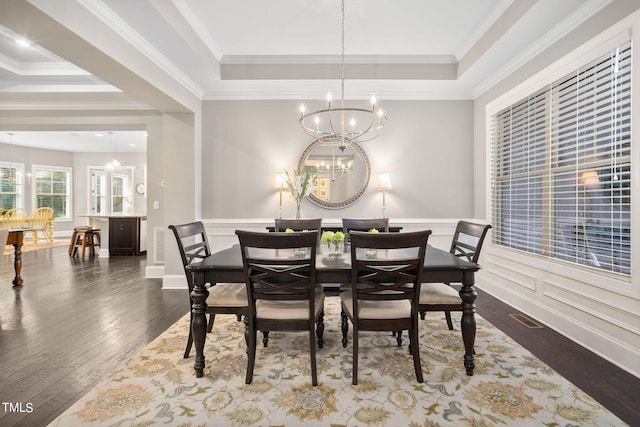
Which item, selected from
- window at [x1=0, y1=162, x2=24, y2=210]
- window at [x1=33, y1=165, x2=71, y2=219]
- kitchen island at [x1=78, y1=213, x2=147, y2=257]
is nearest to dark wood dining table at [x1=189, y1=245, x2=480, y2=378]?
kitchen island at [x1=78, y1=213, x2=147, y2=257]

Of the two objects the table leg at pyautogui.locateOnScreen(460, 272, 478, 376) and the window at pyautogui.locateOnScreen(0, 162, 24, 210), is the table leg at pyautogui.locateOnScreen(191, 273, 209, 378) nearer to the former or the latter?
the table leg at pyautogui.locateOnScreen(460, 272, 478, 376)

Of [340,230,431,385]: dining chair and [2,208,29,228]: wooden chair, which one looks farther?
[2,208,29,228]: wooden chair

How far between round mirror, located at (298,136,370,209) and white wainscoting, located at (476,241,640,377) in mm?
2019

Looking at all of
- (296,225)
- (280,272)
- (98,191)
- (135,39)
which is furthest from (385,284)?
(98,191)

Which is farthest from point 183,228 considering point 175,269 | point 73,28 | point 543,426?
point 543,426

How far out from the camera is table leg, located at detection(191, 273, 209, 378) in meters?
2.02

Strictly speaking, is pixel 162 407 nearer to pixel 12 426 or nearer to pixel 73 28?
pixel 12 426

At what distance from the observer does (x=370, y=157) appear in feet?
14.6

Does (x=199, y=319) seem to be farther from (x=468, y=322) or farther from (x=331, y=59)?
(x=331, y=59)

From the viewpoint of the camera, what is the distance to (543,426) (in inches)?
62.0

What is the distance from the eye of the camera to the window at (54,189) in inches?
370

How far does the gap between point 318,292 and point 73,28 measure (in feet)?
8.53

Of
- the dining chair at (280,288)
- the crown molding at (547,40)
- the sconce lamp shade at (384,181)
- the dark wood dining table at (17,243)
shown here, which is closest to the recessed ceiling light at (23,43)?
the dark wood dining table at (17,243)

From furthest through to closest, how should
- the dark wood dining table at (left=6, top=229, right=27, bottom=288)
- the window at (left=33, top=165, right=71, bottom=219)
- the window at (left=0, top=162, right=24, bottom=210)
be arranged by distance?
1. the window at (left=33, top=165, right=71, bottom=219)
2. the window at (left=0, top=162, right=24, bottom=210)
3. the dark wood dining table at (left=6, top=229, right=27, bottom=288)
